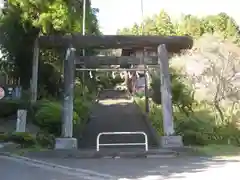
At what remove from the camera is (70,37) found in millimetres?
16000

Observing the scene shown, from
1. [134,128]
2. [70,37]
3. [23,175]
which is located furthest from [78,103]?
[23,175]

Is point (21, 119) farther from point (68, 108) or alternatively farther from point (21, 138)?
point (68, 108)

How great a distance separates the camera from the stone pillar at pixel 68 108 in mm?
14289

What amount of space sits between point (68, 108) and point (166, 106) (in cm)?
394

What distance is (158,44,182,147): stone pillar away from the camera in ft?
47.9

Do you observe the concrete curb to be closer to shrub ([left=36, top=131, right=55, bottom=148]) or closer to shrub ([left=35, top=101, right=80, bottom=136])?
shrub ([left=36, top=131, right=55, bottom=148])

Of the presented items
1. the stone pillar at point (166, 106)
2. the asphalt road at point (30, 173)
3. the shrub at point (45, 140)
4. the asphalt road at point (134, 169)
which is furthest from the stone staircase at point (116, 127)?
the asphalt road at point (30, 173)

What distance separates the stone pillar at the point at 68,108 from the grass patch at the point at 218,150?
15.7 feet

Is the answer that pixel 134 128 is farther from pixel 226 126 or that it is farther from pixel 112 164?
pixel 112 164

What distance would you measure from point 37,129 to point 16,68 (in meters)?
6.73

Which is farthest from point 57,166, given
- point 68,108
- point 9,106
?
point 9,106

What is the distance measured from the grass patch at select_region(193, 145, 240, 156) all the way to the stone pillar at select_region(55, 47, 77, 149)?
15.7 ft

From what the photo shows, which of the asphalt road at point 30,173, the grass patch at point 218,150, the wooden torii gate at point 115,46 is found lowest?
the asphalt road at point 30,173

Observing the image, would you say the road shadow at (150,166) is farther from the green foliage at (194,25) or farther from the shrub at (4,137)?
the green foliage at (194,25)
